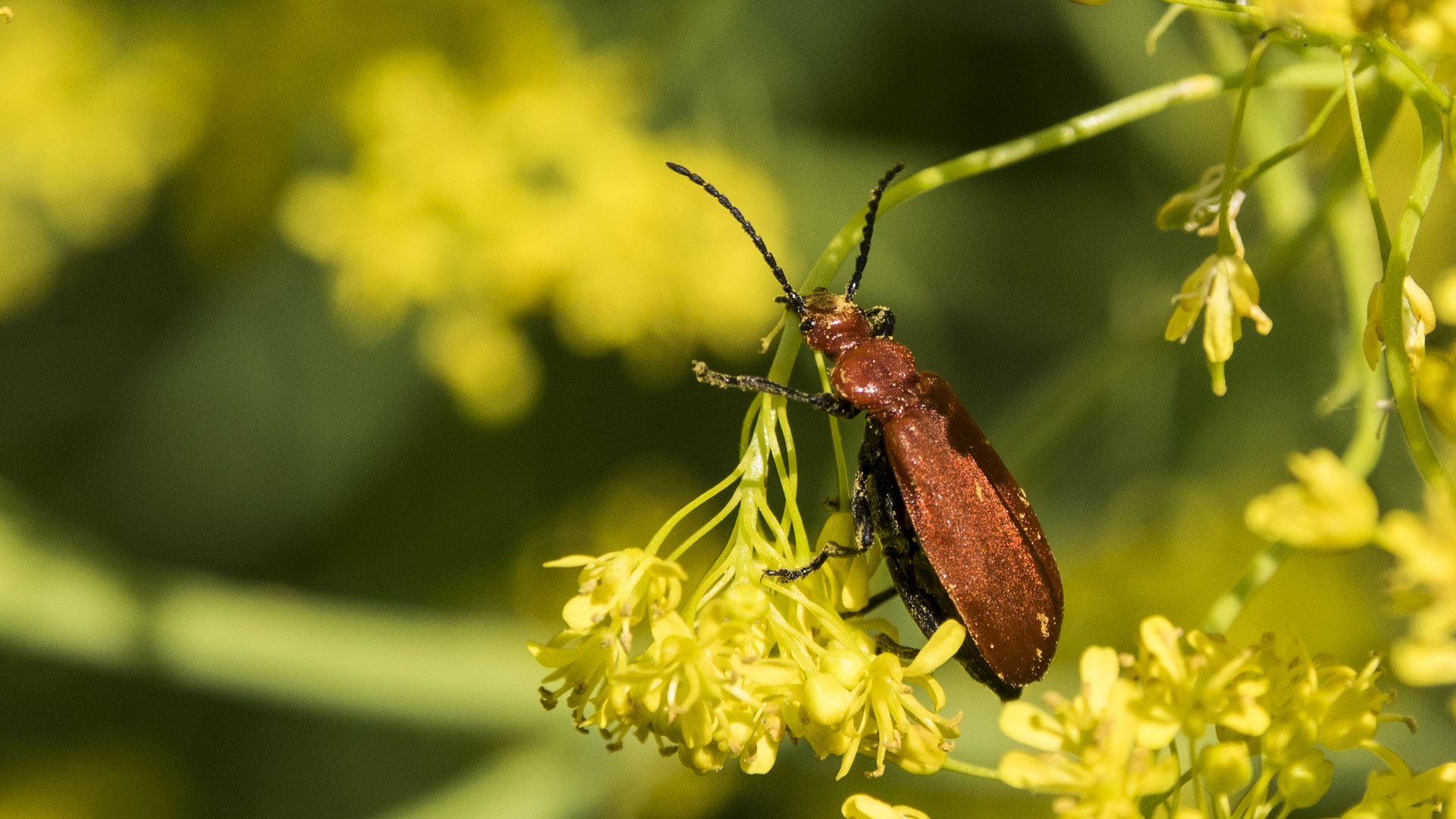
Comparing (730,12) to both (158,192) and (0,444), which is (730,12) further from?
(0,444)

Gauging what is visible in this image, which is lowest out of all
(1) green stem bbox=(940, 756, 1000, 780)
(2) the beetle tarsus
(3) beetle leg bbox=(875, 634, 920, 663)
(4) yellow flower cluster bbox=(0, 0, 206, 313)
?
(1) green stem bbox=(940, 756, 1000, 780)

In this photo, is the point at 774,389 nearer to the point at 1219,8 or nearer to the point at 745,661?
the point at 745,661

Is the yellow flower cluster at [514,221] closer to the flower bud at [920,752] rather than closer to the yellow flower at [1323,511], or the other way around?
the flower bud at [920,752]

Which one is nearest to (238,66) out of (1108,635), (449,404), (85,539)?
(449,404)

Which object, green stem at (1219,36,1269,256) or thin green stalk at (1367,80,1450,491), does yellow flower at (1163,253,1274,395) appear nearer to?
green stem at (1219,36,1269,256)

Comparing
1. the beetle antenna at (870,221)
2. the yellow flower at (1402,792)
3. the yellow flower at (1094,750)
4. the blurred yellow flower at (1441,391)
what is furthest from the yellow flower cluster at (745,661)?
the blurred yellow flower at (1441,391)

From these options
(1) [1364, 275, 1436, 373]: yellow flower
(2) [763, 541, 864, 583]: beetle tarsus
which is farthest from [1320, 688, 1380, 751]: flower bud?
(2) [763, 541, 864, 583]: beetle tarsus
